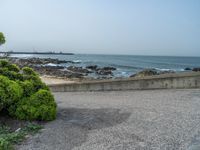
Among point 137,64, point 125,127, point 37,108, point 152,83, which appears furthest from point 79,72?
point 125,127

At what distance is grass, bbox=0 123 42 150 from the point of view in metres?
4.81

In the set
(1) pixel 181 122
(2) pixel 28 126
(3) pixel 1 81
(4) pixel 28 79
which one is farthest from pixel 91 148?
(4) pixel 28 79

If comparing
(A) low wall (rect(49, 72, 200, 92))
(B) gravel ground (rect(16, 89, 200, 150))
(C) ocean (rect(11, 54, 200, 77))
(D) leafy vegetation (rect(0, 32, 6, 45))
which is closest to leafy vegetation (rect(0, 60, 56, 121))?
(B) gravel ground (rect(16, 89, 200, 150))

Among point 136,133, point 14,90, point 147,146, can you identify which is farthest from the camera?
point 14,90

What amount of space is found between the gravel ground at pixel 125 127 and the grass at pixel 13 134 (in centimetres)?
19

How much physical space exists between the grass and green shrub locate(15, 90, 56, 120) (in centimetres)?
35

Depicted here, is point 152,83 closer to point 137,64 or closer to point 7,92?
point 7,92

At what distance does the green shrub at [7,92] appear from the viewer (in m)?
6.05

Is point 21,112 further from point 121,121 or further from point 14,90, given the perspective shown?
point 121,121

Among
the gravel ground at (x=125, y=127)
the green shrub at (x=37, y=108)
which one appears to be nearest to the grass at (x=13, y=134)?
the gravel ground at (x=125, y=127)

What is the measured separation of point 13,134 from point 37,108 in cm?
111

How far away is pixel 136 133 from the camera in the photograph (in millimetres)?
5395

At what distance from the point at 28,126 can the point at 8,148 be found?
1.17 metres

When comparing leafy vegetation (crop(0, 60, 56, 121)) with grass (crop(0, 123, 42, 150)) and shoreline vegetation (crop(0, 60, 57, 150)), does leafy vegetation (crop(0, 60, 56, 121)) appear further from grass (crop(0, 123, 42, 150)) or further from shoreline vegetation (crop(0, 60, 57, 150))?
grass (crop(0, 123, 42, 150))
